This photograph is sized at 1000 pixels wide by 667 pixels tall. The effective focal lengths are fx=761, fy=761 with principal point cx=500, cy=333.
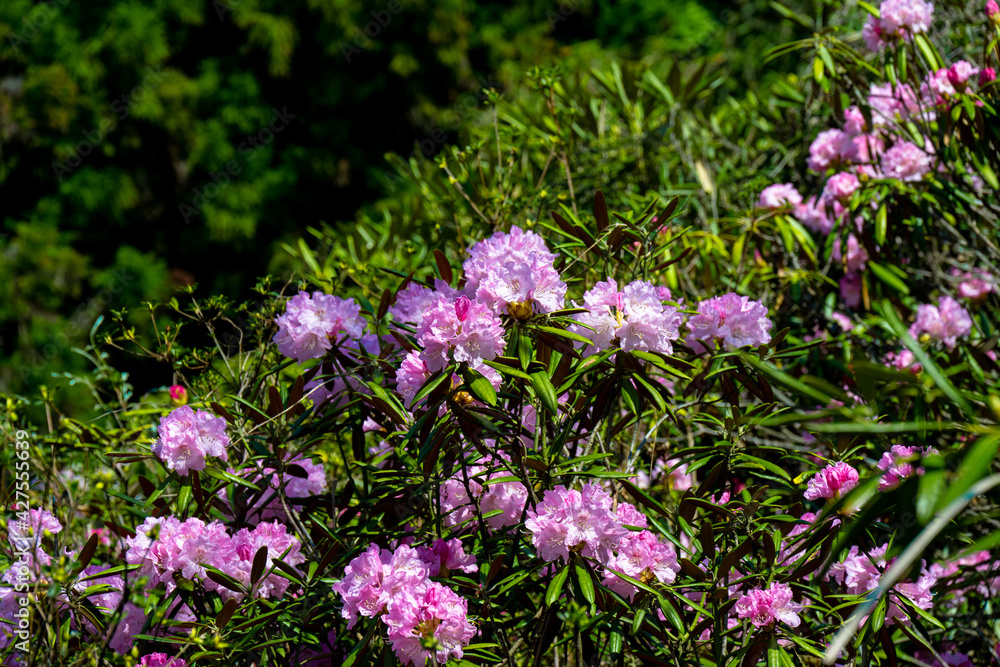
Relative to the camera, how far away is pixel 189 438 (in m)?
1.47

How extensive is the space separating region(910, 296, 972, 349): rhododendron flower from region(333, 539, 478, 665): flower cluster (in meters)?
1.76

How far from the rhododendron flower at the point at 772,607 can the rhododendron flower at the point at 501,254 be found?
2.38 feet

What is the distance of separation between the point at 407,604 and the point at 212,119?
715 centimetres

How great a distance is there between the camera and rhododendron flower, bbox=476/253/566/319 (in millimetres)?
1366

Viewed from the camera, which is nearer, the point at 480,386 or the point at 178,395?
the point at 480,386

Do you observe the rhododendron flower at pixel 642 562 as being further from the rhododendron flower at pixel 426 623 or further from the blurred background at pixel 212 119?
the blurred background at pixel 212 119

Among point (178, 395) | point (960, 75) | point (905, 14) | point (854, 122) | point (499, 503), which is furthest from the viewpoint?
point (854, 122)

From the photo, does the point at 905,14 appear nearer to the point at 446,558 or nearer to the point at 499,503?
the point at 499,503

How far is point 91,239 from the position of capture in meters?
7.47

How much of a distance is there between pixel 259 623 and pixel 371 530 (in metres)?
0.28

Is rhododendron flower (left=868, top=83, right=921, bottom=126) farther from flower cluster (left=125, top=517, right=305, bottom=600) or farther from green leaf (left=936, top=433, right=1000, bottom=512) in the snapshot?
flower cluster (left=125, top=517, right=305, bottom=600)

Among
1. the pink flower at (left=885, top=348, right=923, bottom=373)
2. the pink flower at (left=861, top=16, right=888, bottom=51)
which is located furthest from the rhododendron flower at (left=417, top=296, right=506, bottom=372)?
the pink flower at (left=861, top=16, right=888, bottom=51)

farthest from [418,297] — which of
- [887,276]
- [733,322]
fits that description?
[887,276]

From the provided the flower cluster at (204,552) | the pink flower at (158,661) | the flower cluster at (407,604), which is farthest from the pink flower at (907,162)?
the pink flower at (158,661)
